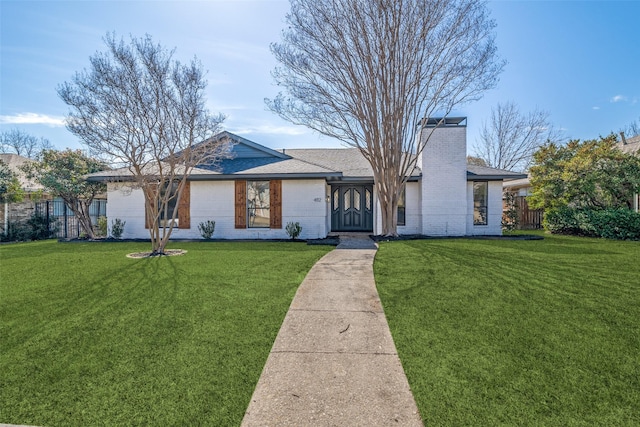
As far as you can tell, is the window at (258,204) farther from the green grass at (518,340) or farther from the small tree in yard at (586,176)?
the small tree in yard at (586,176)

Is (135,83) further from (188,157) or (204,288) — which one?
(204,288)

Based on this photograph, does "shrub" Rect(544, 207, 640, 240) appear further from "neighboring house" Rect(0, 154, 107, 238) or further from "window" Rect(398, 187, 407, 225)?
"neighboring house" Rect(0, 154, 107, 238)

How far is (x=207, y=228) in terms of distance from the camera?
1192 cm

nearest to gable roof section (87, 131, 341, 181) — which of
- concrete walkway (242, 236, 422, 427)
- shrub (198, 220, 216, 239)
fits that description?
shrub (198, 220, 216, 239)

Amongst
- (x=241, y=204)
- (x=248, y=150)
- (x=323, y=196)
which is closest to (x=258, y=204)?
(x=241, y=204)

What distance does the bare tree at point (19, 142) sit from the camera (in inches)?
1240

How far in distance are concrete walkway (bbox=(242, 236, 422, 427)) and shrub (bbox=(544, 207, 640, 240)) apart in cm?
1162

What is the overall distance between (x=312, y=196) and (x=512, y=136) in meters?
22.6

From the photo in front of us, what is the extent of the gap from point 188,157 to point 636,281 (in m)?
9.98

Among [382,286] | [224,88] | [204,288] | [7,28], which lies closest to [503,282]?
[382,286]

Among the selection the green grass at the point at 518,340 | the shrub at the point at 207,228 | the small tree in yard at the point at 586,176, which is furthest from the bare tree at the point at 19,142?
the small tree in yard at the point at 586,176

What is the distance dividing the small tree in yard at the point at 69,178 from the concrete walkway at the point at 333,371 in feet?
38.6

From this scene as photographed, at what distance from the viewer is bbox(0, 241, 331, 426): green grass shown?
2322 millimetres

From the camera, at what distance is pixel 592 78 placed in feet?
51.1
